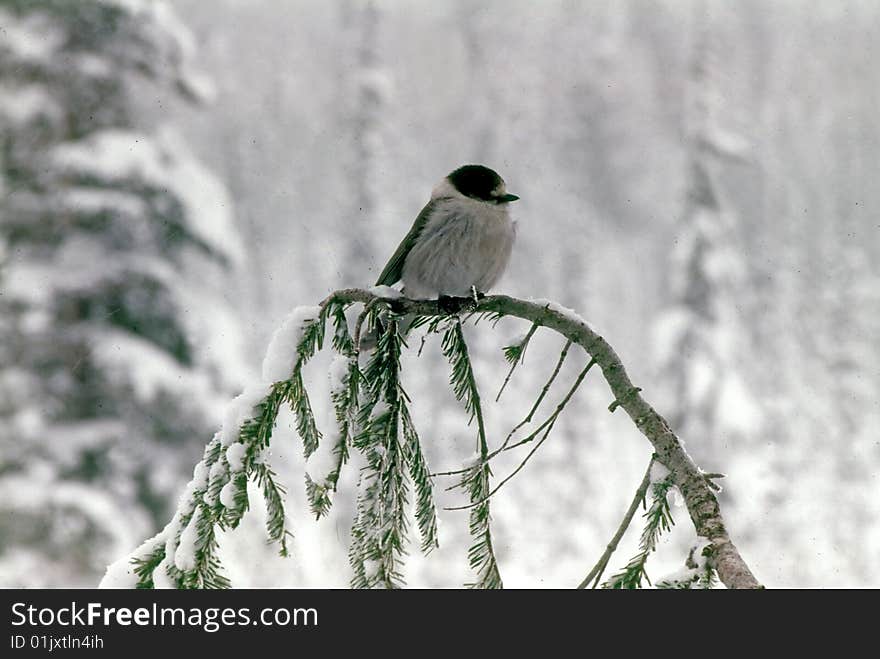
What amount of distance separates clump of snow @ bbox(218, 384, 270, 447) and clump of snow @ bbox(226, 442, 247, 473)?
19 mm

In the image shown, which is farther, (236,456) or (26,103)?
(26,103)

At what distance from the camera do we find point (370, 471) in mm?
1311

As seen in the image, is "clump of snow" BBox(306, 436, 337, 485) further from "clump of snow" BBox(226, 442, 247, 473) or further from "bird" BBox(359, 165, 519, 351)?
"bird" BBox(359, 165, 519, 351)

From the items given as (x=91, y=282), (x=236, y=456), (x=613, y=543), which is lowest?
(x=613, y=543)

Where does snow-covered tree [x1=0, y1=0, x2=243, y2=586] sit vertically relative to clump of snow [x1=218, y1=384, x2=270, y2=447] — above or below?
above

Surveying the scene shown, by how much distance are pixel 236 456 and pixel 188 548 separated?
0.13 m

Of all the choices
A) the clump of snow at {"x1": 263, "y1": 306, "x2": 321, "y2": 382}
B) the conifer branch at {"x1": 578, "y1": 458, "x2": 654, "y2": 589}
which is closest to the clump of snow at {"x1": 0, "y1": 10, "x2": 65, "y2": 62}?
the clump of snow at {"x1": 263, "y1": 306, "x2": 321, "y2": 382}

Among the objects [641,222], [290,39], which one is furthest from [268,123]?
[641,222]

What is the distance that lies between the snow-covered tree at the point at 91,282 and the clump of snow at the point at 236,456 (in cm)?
504

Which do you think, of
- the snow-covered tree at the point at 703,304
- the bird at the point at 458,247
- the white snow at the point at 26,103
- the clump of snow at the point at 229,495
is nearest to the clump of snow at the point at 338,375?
the clump of snow at the point at 229,495

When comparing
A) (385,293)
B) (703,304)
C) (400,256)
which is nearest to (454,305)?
(385,293)

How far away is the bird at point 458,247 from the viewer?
2.40 meters

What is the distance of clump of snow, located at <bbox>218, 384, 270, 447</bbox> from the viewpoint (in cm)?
119

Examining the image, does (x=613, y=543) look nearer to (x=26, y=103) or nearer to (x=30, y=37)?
(x=26, y=103)
